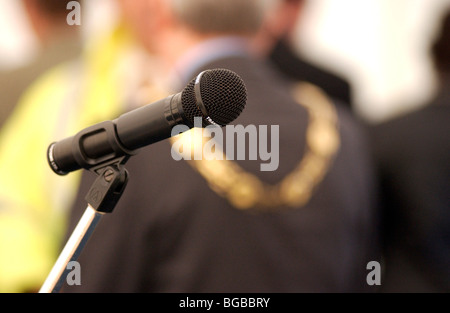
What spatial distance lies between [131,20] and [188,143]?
0.49 m

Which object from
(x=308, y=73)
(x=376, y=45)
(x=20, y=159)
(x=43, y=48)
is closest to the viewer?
(x=20, y=159)

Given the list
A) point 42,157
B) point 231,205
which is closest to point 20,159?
point 42,157

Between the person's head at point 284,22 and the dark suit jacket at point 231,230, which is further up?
the person's head at point 284,22

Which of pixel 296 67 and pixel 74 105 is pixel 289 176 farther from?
pixel 296 67

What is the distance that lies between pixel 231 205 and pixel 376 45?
2.44 m

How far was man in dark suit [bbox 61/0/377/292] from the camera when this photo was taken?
36.1 inches

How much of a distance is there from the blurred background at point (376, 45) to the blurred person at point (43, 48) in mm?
1708

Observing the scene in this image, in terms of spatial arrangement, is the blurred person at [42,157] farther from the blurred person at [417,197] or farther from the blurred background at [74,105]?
the blurred person at [417,197]

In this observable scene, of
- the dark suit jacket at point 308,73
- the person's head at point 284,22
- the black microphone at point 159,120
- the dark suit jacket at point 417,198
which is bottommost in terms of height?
the black microphone at point 159,120

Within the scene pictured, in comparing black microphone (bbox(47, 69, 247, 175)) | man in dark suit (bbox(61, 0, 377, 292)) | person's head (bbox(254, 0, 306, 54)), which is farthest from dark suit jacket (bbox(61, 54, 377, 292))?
person's head (bbox(254, 0, 306, 54))

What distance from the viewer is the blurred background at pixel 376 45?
121 inches

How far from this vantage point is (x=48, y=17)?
1364 mm

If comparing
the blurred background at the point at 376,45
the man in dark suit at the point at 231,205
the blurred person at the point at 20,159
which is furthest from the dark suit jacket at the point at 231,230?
the blurred background at the point at 376,45
